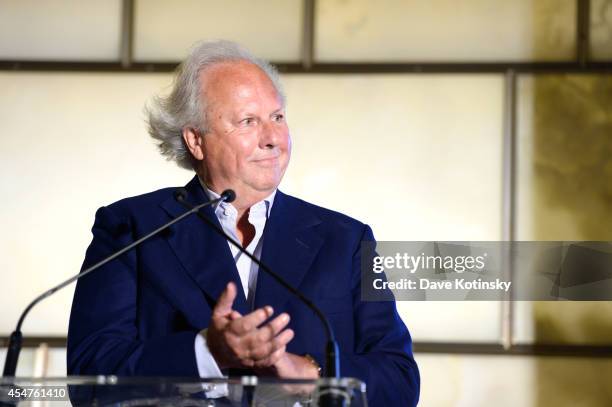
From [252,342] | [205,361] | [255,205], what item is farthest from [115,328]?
[252,342]

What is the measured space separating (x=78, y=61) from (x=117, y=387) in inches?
98.1

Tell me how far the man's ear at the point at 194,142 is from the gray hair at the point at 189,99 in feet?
0.05

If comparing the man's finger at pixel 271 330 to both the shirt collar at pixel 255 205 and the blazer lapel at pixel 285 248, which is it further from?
the shirt collar at pixel 255 205

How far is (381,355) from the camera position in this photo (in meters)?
2.23

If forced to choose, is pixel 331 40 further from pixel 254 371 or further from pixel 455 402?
pixel 254 371

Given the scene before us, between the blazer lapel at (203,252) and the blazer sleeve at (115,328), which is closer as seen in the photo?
the blazer sleeve at (115,328)

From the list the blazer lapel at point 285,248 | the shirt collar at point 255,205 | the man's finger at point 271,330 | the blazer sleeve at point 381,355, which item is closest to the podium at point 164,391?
the man's finger at point 271,330

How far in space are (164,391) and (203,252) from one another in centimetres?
67

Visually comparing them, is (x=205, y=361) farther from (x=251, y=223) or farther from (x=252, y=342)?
(x=251, y=223)

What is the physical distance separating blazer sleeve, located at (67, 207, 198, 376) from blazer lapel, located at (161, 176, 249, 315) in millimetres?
98

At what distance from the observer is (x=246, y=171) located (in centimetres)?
240

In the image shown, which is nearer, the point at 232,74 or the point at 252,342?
the point at 252,342

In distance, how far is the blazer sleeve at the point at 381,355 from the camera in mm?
2166

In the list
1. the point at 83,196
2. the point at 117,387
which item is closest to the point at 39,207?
the point at 83,196
